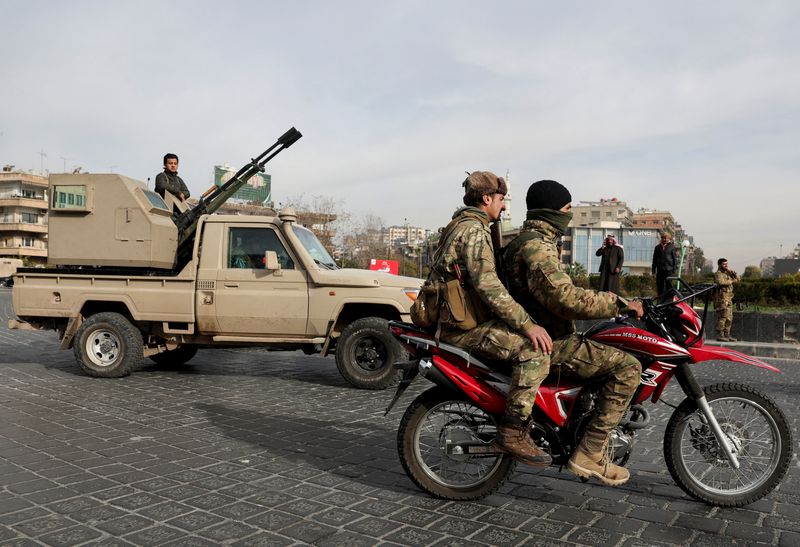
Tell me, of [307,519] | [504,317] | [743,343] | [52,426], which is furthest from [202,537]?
[743,343]

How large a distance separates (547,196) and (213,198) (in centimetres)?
655

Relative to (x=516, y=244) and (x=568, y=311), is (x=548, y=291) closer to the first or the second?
(x=568, y=311)

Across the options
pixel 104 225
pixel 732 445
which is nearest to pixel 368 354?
pixel 104 225

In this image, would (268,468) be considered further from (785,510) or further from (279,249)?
(279,249)

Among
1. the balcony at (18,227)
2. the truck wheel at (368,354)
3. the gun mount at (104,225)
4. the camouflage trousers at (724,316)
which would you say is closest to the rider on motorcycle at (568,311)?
the truck wheel at (368,354)

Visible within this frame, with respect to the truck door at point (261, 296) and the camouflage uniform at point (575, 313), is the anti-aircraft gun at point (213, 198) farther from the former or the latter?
the camouflage uniform at point (575, 313)

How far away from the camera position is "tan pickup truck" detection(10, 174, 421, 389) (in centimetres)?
802

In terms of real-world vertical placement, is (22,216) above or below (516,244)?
above

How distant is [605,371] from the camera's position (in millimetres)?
3631

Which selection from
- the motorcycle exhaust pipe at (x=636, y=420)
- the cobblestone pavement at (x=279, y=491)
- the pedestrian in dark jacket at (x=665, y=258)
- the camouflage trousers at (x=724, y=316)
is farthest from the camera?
the camouflage trousers at (x=724, y=316)

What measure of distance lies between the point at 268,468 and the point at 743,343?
1193 centimetres

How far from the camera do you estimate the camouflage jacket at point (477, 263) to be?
362 cm

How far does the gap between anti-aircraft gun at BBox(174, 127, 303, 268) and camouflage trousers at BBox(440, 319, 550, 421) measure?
613 cm

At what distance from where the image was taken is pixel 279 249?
829cm
